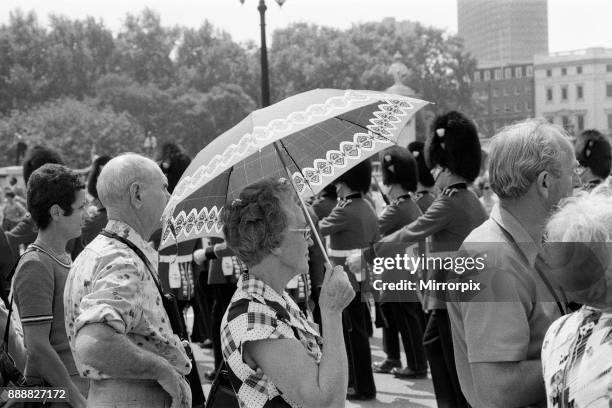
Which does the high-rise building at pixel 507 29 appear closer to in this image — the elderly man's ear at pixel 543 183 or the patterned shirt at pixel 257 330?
the elderly man's ear at pixel 543 183

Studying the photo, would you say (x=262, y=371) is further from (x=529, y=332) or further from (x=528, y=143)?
(x=528, y=143)

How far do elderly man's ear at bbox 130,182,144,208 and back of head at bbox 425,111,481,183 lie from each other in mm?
2371

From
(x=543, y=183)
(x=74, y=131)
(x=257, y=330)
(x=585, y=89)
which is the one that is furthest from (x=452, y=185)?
(x=585, y=89)

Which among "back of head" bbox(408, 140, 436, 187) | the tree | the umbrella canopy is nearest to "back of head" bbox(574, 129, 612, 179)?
"back of head" bbox(408, 140, 436, 187)

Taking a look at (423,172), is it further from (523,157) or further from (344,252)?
(523,157)

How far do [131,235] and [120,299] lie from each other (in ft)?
1.02

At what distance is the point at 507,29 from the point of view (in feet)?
490

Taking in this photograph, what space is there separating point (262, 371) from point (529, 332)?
2.49ft

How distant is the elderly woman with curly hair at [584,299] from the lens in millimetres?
1818

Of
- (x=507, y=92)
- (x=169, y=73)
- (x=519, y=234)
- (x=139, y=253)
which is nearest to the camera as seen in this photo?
(x=519, y=234)

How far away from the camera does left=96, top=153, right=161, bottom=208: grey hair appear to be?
9.35ft

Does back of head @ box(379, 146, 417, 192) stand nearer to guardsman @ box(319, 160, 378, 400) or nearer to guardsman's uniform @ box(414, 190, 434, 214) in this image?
guardsman @ box(319, 160, 378, 400)

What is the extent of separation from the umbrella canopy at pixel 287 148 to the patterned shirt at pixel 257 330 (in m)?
0.43

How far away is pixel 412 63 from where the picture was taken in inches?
2643
